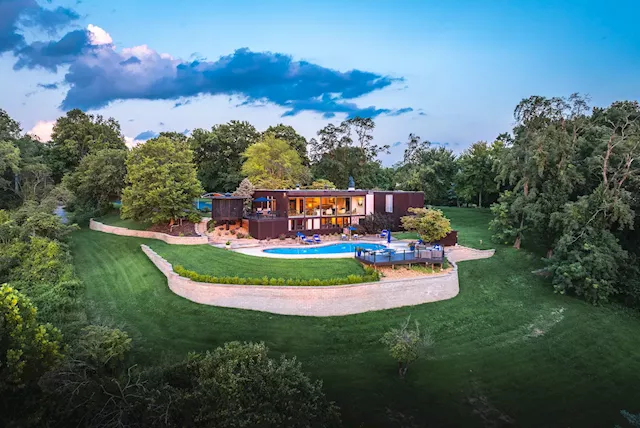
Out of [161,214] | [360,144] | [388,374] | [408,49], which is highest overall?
[408,49]

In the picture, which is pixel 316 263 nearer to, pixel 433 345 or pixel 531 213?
pixel 433 345

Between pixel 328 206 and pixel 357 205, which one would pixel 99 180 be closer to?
pixel 328 206

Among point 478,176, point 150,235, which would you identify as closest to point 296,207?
point 150,235

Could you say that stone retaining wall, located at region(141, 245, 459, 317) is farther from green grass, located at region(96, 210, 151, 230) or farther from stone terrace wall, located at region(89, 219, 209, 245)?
green grass, located at region(96, 210, 151, 230)

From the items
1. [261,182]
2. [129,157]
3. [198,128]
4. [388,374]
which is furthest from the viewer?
[198,128]

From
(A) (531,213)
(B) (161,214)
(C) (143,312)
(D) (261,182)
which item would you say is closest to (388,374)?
(C) (143,312)

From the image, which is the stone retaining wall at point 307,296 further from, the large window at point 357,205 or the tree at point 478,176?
the tree at point 478,176

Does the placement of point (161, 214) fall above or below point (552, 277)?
above

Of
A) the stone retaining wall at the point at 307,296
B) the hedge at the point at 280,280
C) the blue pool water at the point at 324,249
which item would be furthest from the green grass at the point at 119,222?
the hedge at the point at 280,280
